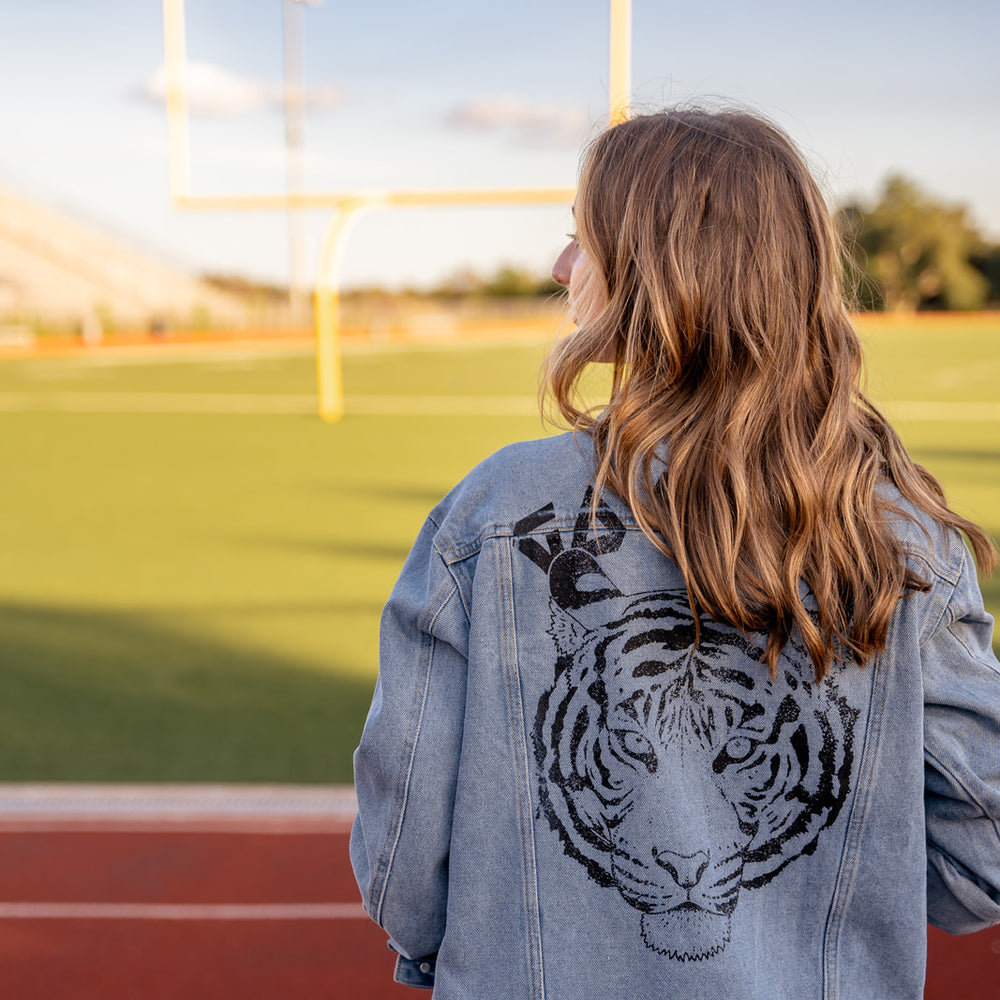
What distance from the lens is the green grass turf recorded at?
335 cm

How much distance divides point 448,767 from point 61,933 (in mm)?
1775

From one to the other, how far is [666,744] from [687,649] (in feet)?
0.26

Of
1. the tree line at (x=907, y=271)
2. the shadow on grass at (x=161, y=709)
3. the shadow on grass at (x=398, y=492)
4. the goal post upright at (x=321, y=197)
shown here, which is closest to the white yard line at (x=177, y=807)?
the shadow on grass at (x=161, y=709)

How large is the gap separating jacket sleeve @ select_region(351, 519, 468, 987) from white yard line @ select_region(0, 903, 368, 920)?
152 centimetres

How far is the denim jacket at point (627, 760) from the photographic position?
2.93 ft

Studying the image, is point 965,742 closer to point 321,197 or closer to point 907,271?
point 321,197

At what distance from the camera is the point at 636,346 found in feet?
2.95

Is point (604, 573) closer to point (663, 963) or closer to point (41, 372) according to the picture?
point (663, 963)

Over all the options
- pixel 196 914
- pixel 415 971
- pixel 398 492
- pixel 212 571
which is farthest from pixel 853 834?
pixel 398 492

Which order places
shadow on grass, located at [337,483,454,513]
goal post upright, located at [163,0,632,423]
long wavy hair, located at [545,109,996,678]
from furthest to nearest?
goal post upright, located at [163,0,632,423] < shadow on grass, located at [337,483,454,513] < long wavy hair, located at [545,109,996,678]

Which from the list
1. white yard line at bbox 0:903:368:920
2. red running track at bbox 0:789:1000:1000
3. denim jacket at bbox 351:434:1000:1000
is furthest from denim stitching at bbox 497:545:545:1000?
white yard line at bbox 0:903:368:920

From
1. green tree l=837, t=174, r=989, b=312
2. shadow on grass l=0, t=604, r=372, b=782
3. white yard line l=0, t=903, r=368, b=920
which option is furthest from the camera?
green tree l=837, t=174, r=989, b=312

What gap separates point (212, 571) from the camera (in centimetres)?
554

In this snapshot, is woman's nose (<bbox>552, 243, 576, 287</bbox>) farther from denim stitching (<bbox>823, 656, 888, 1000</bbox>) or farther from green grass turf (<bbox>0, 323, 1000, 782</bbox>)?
denim stitching (<bbox>823, 656, 888, 1000</bbox>)
